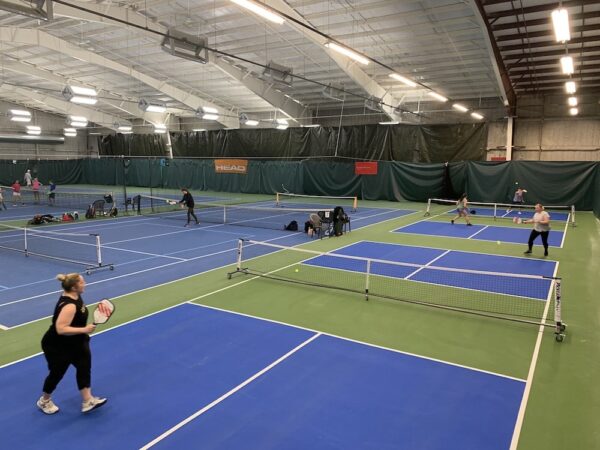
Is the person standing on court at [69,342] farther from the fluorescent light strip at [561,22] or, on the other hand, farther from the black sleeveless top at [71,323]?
the fluorescent light strip at [561,22]

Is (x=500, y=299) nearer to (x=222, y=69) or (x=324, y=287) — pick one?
(x=324, y=287)

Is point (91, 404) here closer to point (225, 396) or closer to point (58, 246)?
point (225, 396)

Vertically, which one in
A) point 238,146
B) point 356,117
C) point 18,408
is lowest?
point 18,408

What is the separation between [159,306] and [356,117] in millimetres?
32997

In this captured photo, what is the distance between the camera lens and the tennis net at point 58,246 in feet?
43.6

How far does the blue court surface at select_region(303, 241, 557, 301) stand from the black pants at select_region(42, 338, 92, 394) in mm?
5915

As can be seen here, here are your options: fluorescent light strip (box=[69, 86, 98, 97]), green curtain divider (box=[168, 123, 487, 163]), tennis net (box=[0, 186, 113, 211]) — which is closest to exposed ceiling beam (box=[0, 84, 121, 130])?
tennis net (box=[0, 186, 113, 211])

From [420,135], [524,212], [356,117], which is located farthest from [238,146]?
[524,212]

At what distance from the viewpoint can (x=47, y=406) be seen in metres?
5.48

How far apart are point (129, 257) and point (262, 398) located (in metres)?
9.77

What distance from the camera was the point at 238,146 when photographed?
42625 millimetres

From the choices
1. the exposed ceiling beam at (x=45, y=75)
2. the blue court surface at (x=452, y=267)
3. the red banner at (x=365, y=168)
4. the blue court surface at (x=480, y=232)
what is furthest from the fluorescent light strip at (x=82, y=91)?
the red banner at (x=365, y=168)

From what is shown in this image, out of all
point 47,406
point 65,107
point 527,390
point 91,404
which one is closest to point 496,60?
point 527,390

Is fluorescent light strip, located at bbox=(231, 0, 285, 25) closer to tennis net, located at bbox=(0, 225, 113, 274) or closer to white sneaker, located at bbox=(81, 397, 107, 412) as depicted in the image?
tennis net, located at bbox=(0, 225, 113, 274)
